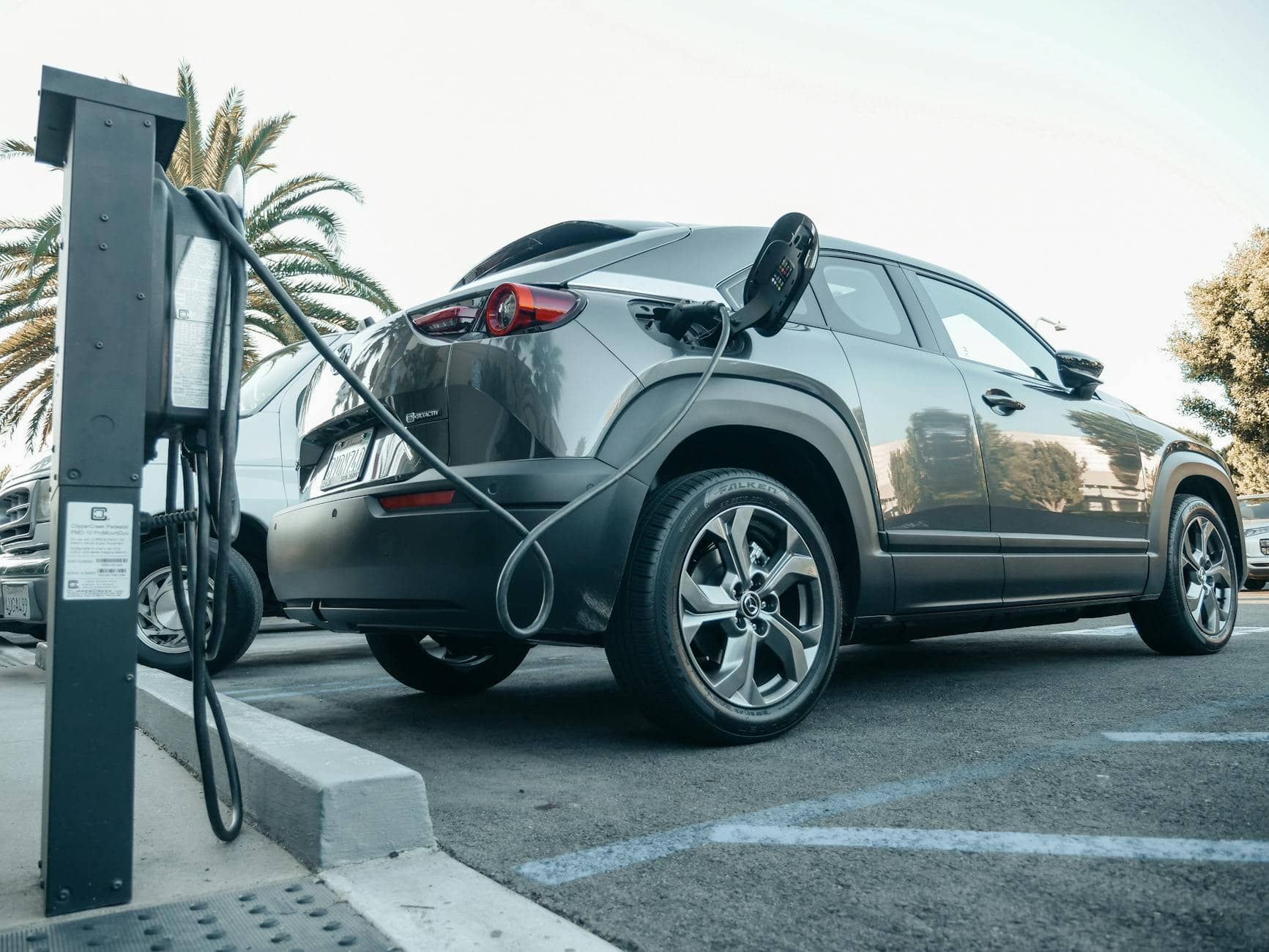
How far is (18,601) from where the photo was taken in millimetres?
5000

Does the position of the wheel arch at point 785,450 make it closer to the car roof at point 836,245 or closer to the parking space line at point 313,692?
the car roof at point 836,245

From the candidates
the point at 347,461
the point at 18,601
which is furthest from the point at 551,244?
the point at 18,601

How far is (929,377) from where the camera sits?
371 centimetres

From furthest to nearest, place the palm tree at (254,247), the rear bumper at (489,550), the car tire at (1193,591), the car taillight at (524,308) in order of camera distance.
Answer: the palm tree at (254,247) → the car tire at (1193,591) → the car taillight at (524,308) → the rear bumper at (489,550)

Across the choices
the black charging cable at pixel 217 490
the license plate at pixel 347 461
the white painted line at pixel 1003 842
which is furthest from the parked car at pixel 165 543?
the white painted line at pixel 1003 842

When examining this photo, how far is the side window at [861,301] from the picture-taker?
3.54m

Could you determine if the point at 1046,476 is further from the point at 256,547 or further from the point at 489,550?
the point at 256,547

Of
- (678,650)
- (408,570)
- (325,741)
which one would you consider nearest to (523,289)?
(408,570)

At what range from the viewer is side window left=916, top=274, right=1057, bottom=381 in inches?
162

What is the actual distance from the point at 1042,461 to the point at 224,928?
3.44m

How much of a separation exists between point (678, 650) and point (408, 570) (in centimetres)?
74

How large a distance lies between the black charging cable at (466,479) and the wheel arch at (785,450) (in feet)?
0.18

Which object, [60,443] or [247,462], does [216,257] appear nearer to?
[60,443]

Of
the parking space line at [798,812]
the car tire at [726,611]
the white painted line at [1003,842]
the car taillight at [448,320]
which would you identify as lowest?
the parking space line at [798,812]
